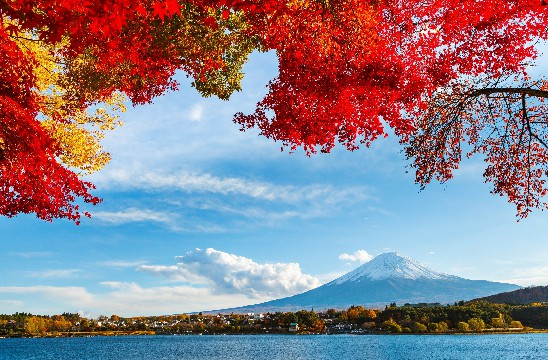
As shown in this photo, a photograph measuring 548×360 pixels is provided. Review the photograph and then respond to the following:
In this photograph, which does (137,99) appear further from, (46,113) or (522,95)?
(522,95)

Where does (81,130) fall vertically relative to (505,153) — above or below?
above

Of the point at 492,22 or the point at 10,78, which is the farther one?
the point at 492,22

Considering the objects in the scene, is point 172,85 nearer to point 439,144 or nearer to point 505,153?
point 439,144

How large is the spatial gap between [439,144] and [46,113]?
635 inches

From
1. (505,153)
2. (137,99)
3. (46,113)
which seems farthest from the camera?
(137,99)

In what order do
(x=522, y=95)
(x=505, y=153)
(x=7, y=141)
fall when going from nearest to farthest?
(x=7, y=141), (x=522, y=95), (x=505, y=153)

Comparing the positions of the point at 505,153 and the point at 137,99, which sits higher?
the point at 137,99

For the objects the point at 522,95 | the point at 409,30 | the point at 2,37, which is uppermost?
the point at 409,30

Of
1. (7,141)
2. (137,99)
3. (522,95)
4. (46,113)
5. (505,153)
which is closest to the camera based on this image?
(7,141)

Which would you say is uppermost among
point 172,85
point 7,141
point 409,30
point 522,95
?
point 172,85

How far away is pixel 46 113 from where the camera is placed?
22391mm

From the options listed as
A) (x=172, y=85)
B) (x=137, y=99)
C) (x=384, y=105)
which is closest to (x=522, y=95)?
(x=384, y=105)

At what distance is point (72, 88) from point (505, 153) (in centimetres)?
1766

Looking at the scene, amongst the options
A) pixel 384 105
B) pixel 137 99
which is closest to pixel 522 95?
pixel 384 105
